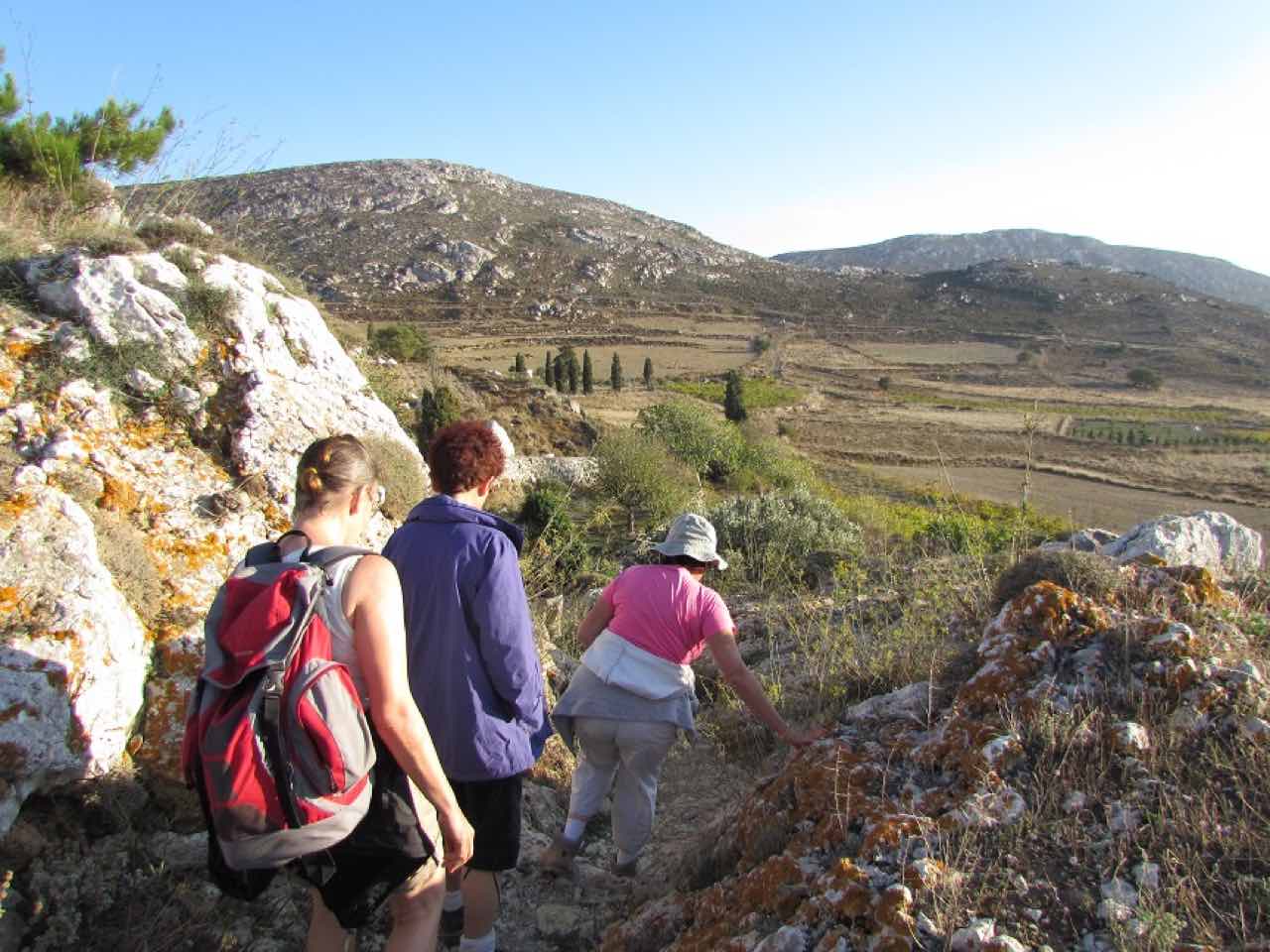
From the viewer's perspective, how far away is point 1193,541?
5.42 meters

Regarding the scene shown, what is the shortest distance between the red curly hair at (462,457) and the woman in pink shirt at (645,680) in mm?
814

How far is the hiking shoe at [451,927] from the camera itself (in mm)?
2764

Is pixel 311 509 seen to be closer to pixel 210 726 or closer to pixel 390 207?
pixel 210 726

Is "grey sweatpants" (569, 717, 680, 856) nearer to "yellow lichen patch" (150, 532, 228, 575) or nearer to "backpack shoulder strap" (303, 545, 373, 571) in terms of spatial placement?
"backpack shoulder strap" (303, 545, 373, 571)

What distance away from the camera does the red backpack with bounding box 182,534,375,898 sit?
1705 millimetres

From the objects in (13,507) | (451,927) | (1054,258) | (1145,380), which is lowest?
(451,927)

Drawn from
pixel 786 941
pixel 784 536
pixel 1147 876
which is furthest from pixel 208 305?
pixel 784 536

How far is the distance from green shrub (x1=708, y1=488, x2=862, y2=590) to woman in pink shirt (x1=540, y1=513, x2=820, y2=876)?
13.1 ft

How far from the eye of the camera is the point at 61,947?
2.25 m

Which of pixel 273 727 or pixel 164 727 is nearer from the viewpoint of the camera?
pixel 273 727

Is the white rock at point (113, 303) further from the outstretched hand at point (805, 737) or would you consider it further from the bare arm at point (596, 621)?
the outstretched hand at point (805, 737)

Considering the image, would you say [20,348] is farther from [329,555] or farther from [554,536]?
[554,536]

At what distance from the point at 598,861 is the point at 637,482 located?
28.3 feet

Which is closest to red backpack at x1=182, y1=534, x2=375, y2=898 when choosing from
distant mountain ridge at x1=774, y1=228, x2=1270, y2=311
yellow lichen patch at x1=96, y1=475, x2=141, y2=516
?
yellow lichen patch at x1=96, y1=475, x2=141, y2=516
